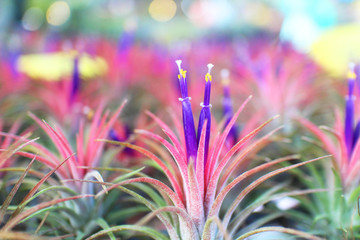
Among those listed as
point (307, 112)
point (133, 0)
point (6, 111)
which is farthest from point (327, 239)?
point (133, 0)

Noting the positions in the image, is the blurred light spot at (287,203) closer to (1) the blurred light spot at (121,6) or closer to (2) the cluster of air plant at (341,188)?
(2) the cluster of air plant at (341,188)

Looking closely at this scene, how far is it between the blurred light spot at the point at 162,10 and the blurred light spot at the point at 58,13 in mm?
1078

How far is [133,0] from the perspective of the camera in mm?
3988

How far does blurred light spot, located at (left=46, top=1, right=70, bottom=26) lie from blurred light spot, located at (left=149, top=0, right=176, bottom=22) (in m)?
1.08

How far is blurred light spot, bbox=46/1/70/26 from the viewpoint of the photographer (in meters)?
3.00

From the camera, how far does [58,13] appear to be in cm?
307

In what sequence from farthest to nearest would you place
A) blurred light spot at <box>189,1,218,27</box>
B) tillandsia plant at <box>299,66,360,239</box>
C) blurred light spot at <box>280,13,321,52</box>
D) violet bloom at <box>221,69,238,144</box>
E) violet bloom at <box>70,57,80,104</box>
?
blurred light spot at <box>189,1,218,27</box> → blurred light spot at <box>280,13,321,52</box> → violet bloom at <box>70,57,80,104</box> → violet bloom at <box>221,69,238,144</box> → tillandsia plant at <box>299,66,360,239</box>

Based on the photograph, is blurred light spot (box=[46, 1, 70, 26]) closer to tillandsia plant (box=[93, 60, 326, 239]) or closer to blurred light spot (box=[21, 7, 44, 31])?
blurred light spot (box=[21, 7, 44, 31])

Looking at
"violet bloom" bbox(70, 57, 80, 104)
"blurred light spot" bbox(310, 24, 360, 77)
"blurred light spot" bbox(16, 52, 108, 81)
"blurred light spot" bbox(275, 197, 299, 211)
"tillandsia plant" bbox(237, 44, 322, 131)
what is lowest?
"blurred light spot" bbox(275, 197, 299, 211)

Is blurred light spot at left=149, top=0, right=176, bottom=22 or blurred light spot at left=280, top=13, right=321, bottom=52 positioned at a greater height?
blurred light spot at left=149, top=0, right=176, bottom=22

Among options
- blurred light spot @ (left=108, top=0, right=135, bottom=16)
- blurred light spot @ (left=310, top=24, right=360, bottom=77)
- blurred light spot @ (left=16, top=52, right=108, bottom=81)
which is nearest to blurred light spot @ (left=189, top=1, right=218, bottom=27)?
blurred light spot @ (left=108, top=0, right=135, bottom=16)

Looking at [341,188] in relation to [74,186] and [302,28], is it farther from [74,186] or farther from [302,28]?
[302,28]

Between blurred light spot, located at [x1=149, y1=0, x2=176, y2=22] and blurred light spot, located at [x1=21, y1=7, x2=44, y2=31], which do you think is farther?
blurred light spot, located at [x1=149, y1=0, x2=176, y2=22]

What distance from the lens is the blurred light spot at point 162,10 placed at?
3.93 meters
